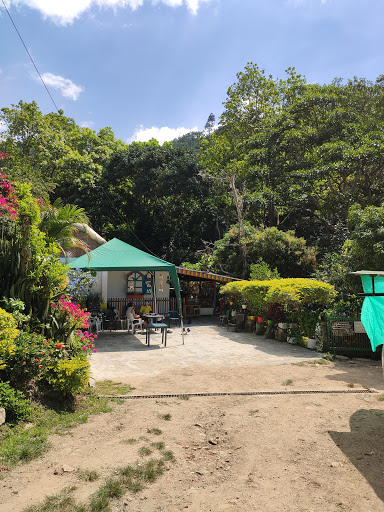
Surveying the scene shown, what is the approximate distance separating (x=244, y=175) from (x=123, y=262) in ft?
40.7

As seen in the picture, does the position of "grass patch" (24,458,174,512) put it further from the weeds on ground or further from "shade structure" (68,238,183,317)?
"shade structure" (68,238,183,317)

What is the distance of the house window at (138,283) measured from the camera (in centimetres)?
1738

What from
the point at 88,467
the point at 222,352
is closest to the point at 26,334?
the point at 88,467

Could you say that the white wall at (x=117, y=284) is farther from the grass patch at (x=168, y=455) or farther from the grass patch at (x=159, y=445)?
the grass patch at (x=168, y=455)

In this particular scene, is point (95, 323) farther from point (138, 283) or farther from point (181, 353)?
point (138, 283)

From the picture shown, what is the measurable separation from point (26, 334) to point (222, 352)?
6.56 m

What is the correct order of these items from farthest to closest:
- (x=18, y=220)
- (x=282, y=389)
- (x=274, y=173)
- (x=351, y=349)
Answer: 1. (x=274, y=173)
2. (x=351, y=349)
3. (x=282, y=389)
4. (x=18, y=220)

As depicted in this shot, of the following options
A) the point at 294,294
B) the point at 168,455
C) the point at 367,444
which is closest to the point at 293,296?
the point at 294,294

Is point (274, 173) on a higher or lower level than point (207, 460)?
higher

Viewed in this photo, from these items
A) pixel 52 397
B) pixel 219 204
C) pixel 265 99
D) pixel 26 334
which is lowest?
pixel 52 397

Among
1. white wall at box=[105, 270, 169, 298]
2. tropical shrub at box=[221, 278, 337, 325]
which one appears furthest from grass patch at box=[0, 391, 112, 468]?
white wall at box=[105, 270, 169, 298]

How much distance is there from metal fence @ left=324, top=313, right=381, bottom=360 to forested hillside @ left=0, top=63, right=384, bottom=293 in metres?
2.47

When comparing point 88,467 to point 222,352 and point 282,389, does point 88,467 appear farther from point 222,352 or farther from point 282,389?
point 222,352

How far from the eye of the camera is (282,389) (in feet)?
22.4
